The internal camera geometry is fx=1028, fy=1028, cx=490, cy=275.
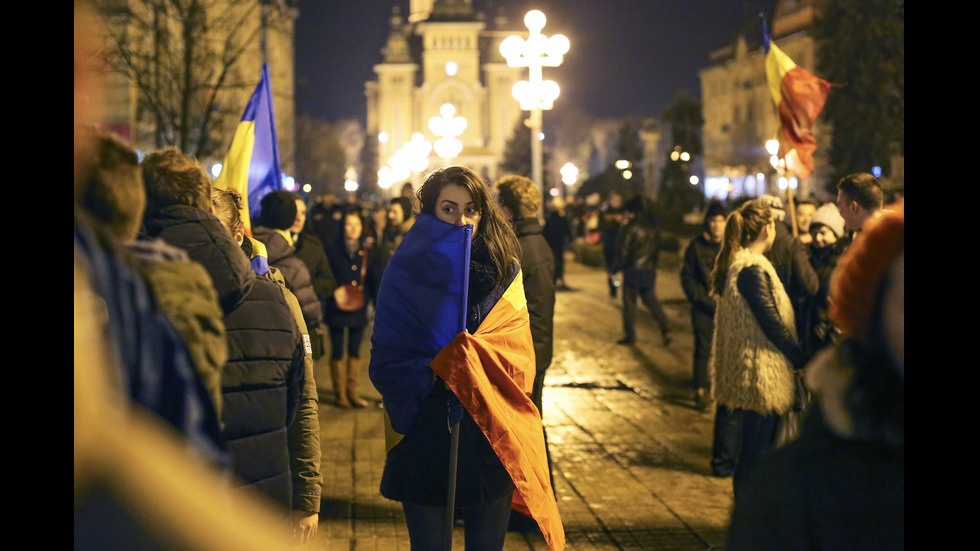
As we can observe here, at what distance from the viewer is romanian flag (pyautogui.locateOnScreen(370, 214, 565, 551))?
11.5ft

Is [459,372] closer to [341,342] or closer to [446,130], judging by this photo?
[341,342]

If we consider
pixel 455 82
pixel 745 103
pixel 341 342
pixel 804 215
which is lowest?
pixel 341 342

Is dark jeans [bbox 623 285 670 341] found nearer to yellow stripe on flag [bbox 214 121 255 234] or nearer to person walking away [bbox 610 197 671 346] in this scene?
person walking away [bbox 610 197 671 346]

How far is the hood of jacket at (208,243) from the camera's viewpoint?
222 cm

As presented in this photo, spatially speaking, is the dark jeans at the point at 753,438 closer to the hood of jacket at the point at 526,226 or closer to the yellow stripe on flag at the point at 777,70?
the hood of jacket at the point at 526,226

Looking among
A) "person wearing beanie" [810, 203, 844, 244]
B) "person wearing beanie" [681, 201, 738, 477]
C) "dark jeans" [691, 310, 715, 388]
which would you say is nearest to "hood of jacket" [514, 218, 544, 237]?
"person wearing beanie" [810, 203, 844, 244]

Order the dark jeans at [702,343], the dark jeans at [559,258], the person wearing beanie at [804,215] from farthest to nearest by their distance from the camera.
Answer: the dark jeans at [559,258], the person wearing beanie at [804,215], the dark jeans at [702,343]

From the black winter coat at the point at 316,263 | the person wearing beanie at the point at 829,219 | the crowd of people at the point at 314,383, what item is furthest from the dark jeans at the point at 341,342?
the crowd of people at the point at 314,383

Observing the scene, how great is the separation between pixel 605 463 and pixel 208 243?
5.53 meters

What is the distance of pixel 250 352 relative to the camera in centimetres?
251

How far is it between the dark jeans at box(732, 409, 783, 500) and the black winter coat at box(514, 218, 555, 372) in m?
1.31

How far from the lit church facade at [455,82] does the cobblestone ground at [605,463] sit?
393ft

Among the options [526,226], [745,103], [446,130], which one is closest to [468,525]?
[526,226]
